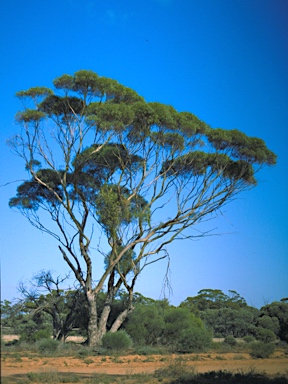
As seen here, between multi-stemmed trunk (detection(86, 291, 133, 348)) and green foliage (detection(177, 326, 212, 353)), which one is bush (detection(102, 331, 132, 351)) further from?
green foliage (detection(177, 326, 212, 353))

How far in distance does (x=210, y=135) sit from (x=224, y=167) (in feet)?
6.05

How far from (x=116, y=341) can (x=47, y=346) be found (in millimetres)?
3382

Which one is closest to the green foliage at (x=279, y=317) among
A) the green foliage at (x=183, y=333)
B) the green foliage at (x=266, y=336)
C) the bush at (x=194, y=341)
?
the green foliage at (x=266, y=336)

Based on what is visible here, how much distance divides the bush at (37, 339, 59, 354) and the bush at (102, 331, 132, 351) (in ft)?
8.47

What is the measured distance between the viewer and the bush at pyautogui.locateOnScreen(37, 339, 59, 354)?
18.4m

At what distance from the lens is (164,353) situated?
21125 mm

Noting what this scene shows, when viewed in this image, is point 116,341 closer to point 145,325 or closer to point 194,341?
point 194,341

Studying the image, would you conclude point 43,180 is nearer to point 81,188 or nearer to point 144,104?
point 81,188

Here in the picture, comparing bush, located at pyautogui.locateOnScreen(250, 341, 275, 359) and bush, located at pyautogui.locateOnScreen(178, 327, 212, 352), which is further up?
bush, located at pyautogui.locateOnScreen(178, 327, 212, 352)

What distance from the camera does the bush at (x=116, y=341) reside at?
2078 centimetres

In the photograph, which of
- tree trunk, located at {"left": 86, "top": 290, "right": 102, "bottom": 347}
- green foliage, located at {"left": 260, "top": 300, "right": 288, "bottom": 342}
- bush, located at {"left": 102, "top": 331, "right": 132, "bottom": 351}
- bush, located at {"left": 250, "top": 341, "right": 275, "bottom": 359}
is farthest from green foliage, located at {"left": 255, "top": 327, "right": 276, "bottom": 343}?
tree trunk, located at {"left": 86, "top": 290, "right": 102, "bottom": 347}

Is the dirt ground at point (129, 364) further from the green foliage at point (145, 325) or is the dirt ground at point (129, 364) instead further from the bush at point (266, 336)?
the bush at point (266, 336)

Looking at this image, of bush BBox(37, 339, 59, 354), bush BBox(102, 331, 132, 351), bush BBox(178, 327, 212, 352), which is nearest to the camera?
bush BBox(37, 339, 59, 354)

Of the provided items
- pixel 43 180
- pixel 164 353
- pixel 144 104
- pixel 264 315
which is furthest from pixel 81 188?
pixel 264 315
